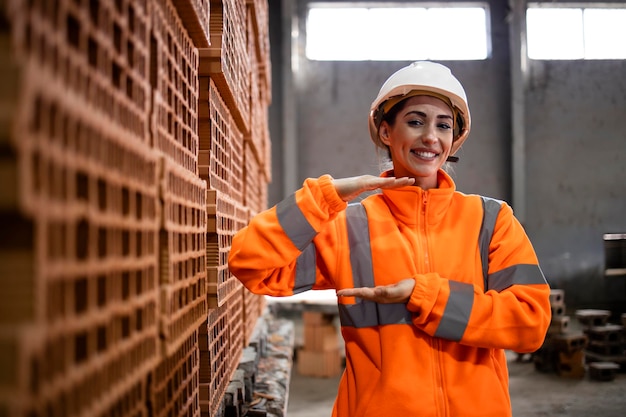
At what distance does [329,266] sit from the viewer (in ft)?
6.09

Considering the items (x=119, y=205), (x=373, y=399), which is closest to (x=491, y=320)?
(x=373, y=399)

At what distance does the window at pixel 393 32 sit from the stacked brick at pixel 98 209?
8984mm

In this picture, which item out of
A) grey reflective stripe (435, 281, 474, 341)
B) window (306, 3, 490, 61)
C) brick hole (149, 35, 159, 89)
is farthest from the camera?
window (306, 3, 490, 61)

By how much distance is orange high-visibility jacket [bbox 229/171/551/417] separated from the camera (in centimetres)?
165

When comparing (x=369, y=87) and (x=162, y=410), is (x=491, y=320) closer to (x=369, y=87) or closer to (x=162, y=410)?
(x=162, y=410)

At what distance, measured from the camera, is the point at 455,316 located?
5.38ft

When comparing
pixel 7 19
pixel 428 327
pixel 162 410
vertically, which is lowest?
pixel 162 410

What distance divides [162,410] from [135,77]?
74cm

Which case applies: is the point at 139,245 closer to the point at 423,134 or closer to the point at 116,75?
the point at 116,75

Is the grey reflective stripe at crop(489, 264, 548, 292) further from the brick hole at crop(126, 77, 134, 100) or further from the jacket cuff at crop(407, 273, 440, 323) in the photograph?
the brick hole at crop(126, 77, 134, 100)

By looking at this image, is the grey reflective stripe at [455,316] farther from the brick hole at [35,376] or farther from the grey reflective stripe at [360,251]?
the brick hole at [35,376]

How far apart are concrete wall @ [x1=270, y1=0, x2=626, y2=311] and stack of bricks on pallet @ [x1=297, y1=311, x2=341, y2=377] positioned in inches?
170

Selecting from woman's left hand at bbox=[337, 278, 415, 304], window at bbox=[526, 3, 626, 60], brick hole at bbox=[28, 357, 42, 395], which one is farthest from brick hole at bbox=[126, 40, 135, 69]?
window at bbox=[526, 3, 626, 60]

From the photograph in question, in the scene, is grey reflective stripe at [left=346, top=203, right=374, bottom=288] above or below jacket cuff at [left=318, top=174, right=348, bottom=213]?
below
